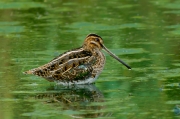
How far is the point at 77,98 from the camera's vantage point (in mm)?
11109

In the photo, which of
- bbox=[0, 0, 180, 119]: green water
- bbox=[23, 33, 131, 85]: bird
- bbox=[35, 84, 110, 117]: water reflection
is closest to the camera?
bbox=[35, 84, 110, 117]: water reflection

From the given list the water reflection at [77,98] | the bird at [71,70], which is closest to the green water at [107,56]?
the water reflection at [77,98]

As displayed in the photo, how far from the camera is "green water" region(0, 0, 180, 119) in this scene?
10.4 m

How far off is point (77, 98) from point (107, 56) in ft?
11.7

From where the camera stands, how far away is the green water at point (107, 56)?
34.1 feet

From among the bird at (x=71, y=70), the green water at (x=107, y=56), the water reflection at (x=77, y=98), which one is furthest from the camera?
the bird at (x=71, y=70)

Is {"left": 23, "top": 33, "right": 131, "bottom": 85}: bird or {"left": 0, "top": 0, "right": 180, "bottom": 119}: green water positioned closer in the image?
{"left": 0, "top": 0, "right": 180, "bottom": 119}: green water

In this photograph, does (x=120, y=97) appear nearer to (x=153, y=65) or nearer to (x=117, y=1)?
(x=153, y=65)

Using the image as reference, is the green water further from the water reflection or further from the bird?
the bird

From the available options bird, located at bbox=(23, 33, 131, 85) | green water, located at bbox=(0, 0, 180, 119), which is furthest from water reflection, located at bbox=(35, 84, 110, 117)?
bird, located at bbox=(23, 33, 131, 85)

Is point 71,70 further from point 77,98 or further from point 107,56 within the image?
point 107,56

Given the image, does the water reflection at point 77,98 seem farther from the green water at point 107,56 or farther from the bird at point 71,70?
the bird at point 71,70

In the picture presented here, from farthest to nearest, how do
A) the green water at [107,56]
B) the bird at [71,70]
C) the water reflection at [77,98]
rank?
the bird at [71,70] → the green water at [107,56] → the water reflection at [77,98]

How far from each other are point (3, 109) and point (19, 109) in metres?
0.23
